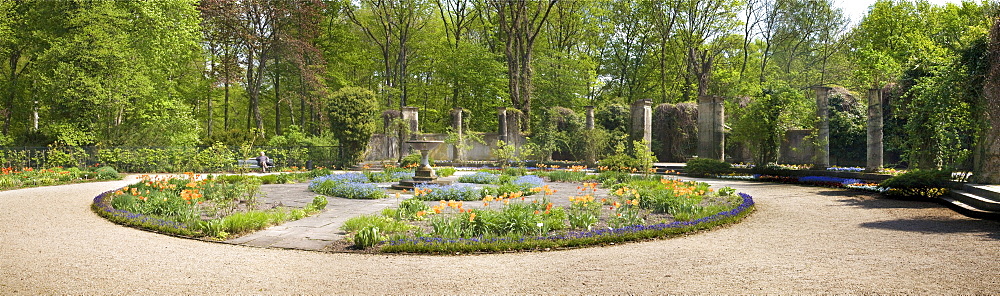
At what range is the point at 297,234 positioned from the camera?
24.4 feet

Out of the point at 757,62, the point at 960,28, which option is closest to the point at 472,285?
the point at 960,28

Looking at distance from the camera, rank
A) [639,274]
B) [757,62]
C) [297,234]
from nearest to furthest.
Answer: [639,274]
[297,234]
[757,62]

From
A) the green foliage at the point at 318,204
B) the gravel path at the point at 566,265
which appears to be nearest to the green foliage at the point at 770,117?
the gravel path at the point at 566,265

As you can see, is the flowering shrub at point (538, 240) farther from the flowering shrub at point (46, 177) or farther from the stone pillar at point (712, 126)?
the stone pillar at point (712, 126)

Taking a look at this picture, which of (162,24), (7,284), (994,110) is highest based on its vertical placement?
(162,24)

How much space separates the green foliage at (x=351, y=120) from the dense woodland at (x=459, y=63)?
0.66 m

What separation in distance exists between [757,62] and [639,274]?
37752 millimetres

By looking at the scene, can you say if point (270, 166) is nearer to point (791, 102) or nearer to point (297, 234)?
point (297, 234)

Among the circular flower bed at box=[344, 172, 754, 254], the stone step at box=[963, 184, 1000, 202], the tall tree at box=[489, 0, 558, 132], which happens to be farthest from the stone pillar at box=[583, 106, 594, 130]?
the circular flower bed at box=[344, 172, 754, 254]

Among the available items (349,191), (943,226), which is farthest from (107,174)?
(943,226)

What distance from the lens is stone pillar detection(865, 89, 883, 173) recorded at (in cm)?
1688

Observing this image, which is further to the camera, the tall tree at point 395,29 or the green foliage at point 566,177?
the tall tree at point 395,29

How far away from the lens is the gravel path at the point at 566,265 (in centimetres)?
473

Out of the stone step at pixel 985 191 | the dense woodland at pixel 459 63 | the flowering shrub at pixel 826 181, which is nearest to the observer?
the stone step at pixel 985 191
